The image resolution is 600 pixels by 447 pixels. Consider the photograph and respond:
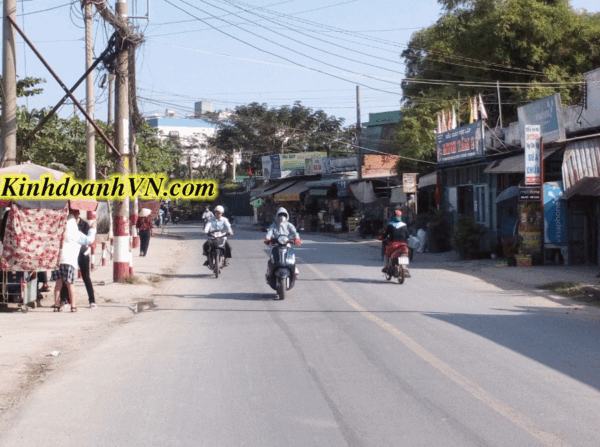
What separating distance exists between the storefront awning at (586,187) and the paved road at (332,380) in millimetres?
6737

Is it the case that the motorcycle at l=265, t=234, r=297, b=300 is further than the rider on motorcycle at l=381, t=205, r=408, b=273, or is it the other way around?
the rider on motorcycle at l=381, t=205, r=408, b=273

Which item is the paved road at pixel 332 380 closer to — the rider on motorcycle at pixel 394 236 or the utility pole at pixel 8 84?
the rider on motorcycle at pixel 394 236

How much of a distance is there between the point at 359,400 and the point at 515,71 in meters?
39.3

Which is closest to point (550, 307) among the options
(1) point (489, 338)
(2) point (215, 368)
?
(1) point (489, 338)

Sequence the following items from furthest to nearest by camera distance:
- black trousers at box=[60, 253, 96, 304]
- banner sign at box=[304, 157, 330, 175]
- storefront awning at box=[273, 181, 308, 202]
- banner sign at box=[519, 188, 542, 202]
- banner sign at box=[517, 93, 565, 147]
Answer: banner sign at box=[304, 157, 330, 175]
storefront awning at box=[273, 181, 308, 202]
banner sign at box=[517, 93, 565, 147]
banner sign at box=[519, 188, 542, 202]
black trousers at box=[60, 253, 96, 304]

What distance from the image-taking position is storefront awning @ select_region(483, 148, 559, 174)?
2420 centimetres

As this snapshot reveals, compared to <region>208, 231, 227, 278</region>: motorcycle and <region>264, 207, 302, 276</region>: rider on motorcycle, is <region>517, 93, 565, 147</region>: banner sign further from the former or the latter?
<region>264, 207, 302, 276</region>: rider on motorcycle

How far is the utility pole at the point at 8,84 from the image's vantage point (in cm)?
1603

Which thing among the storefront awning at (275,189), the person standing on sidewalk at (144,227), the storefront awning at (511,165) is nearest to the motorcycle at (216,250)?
the person standing on sidewalk at (144,227)

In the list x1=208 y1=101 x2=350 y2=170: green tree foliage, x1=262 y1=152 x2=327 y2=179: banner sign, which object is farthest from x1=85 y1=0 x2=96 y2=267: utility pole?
x1=208 y1=101 x2=350 y2=170: green tree foliage

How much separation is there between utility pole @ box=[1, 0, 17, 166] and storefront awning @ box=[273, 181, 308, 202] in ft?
139

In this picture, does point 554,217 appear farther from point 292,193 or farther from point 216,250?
point 292,193

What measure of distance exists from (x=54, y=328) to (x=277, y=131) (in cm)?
6806

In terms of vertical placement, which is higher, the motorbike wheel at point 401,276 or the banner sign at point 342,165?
the banner sign at point 342,165
